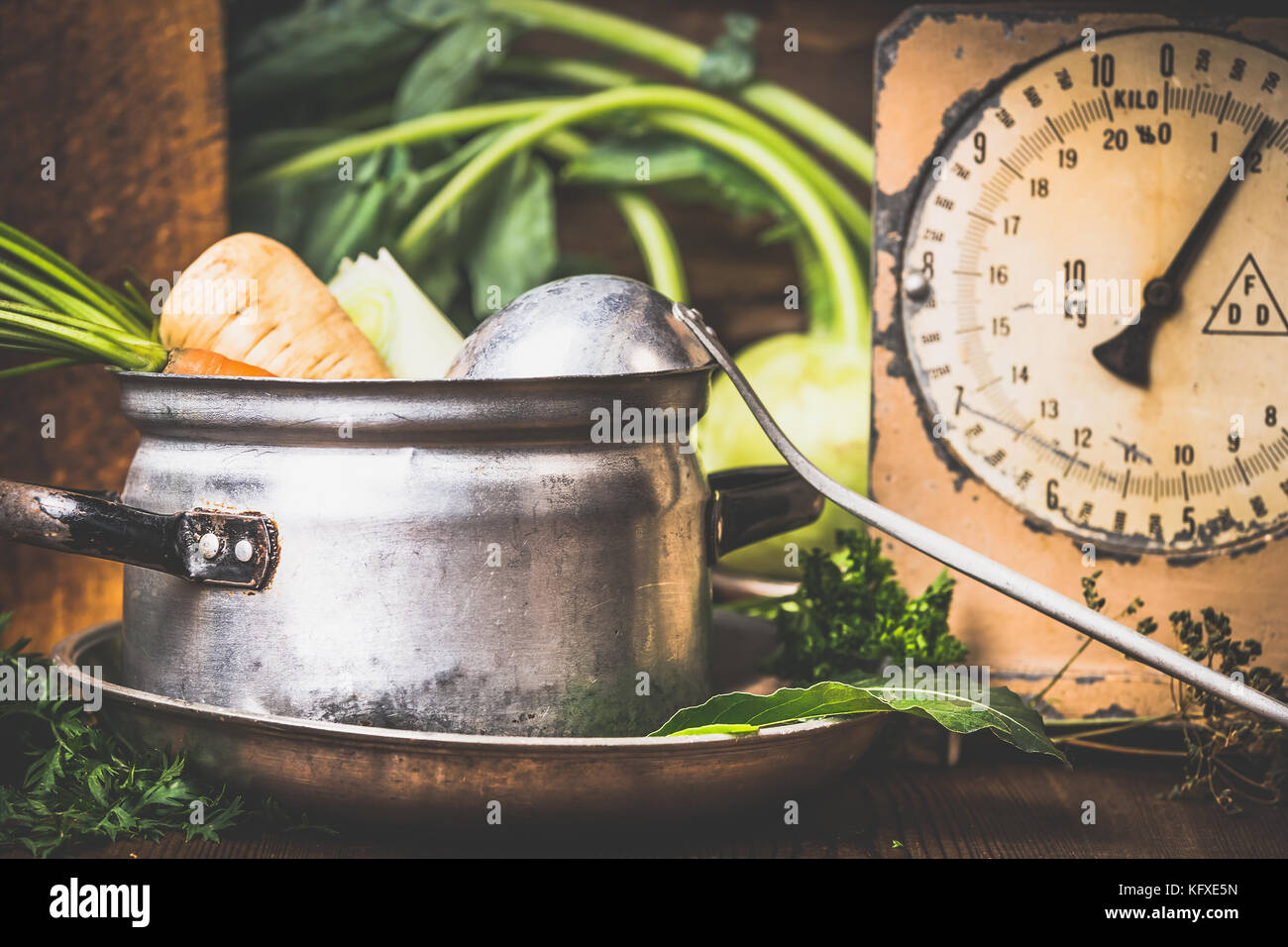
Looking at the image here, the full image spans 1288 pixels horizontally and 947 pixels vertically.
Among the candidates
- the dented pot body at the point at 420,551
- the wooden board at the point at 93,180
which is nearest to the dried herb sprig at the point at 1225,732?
the dented pot body at the point at 420,551

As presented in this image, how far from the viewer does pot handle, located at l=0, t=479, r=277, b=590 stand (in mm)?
607

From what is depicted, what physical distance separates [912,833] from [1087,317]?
0.35m

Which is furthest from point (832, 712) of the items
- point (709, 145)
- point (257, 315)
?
point (709, 145)

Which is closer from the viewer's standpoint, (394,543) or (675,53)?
(394,543)

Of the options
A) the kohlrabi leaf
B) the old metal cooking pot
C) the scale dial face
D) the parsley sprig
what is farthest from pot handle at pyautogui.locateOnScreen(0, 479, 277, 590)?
the scale dial face

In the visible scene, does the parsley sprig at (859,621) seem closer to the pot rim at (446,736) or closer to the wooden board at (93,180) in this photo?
the pot rim at (446,736)

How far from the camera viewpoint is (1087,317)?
772mm

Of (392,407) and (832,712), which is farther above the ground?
(392,407)

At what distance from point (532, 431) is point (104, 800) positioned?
29 centimetres

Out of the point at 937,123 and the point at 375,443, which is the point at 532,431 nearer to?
the point at 375,443

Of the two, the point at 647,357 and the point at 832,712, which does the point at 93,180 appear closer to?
the point at 647,357

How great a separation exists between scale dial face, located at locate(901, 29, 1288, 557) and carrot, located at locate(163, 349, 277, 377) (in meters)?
0.45
